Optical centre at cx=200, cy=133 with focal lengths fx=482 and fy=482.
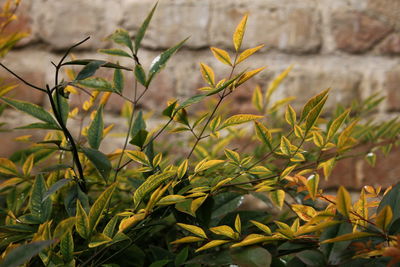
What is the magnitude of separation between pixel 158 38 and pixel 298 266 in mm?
889

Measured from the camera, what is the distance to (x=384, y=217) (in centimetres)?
35

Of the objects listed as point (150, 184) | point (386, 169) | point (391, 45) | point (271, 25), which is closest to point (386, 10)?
point (391, 45)

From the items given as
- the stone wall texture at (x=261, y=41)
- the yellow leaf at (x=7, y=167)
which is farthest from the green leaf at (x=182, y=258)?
the stone wall texture at (x=261, y=41)

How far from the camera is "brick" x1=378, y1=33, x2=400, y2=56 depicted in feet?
3.98

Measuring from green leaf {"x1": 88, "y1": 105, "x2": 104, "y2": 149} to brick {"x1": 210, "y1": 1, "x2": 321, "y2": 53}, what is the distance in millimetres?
712

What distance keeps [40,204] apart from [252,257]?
8.1 inches

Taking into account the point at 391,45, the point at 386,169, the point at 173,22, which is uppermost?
the point at 173,22

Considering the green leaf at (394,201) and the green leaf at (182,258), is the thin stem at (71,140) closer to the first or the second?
the green leaf at (182,258)

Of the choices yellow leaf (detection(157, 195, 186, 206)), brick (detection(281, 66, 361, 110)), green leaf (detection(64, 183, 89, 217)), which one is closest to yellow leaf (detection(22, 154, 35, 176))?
green leaf (detection(64, 183, 89, 217))

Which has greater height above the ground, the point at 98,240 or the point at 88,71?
the point at 88,71

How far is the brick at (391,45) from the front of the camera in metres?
1.21

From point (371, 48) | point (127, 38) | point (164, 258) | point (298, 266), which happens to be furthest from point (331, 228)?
point (371, 48)

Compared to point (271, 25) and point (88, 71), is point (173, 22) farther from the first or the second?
point (88, 71)

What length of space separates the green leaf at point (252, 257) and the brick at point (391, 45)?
966 millimetres
